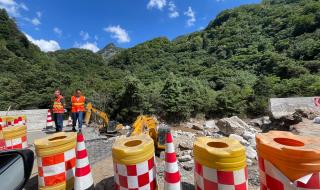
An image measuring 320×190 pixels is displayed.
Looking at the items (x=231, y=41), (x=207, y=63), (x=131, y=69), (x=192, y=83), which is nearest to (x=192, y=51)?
(x=231, y=41)

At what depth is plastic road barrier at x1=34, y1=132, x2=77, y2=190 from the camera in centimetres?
313

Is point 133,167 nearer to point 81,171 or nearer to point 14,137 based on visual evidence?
point 81,171

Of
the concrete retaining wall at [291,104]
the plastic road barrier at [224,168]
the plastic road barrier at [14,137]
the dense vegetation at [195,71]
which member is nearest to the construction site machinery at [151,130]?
the plastic road barrier at [14,137]

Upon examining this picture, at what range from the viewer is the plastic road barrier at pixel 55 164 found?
3130 millimetres

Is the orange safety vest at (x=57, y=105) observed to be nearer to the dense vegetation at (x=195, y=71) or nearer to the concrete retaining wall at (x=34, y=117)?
the concrete retaining wall at (x=34, y=117)

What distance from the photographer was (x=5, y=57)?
40062mm

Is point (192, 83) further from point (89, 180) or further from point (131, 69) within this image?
point (131, 69)

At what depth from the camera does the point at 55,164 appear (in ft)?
10.4

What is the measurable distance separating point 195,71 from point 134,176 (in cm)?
4753

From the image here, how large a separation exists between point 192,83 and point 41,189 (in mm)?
20792

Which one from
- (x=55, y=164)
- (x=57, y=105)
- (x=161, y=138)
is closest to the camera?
(x=55, y=164)

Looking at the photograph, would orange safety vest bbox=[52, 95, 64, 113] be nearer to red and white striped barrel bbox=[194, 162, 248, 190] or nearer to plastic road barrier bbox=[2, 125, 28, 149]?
plastic road barrier bbox=[2, 125, 28, 149]

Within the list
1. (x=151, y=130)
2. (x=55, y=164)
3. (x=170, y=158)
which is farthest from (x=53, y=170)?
(x=151, y=130)

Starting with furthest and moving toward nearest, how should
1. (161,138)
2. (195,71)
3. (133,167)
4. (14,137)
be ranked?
(195,71) → (161,138) → (14,137) → (133,167)
